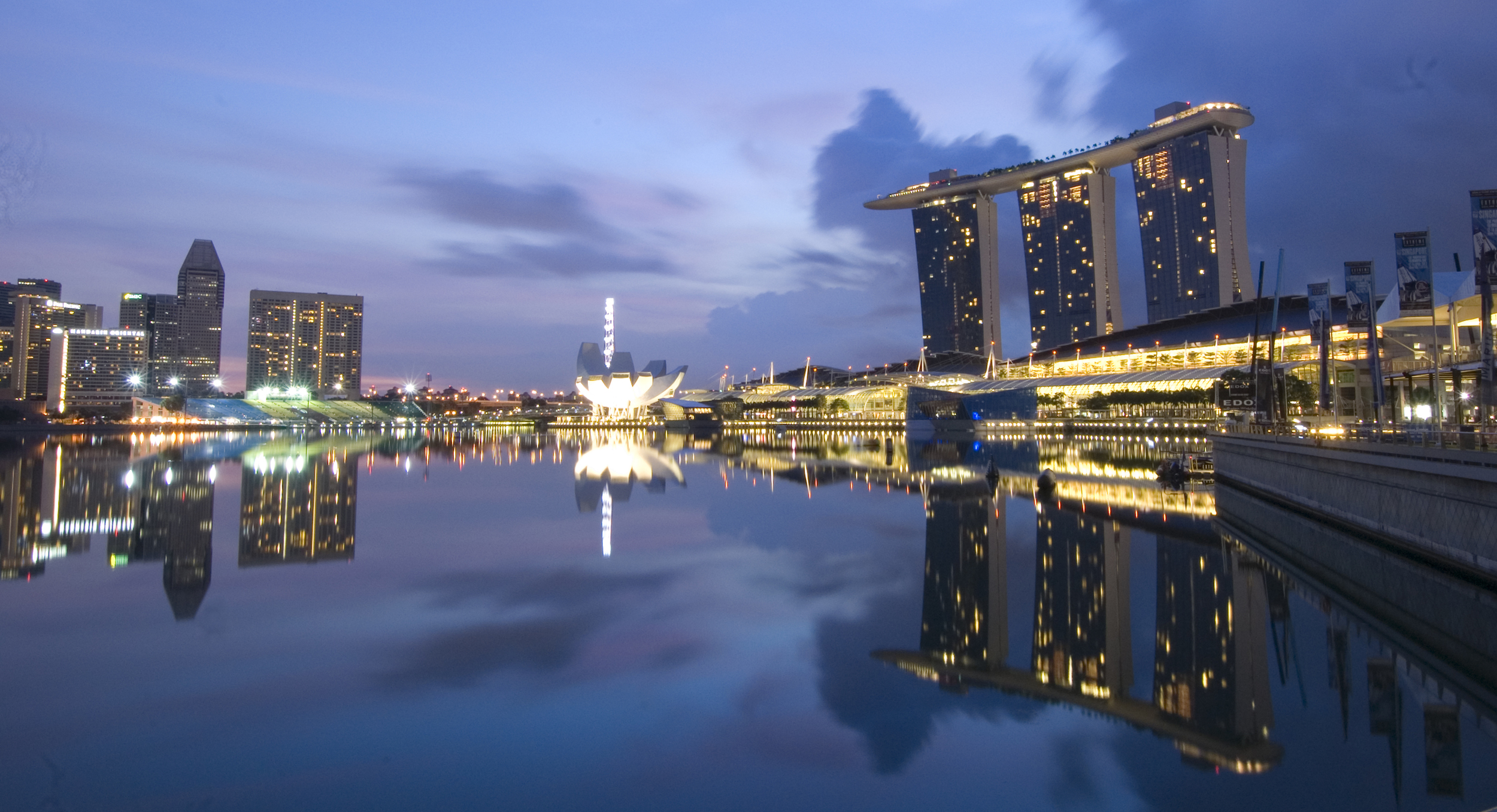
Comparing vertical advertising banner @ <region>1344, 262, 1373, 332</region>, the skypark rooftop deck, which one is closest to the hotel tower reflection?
vertical advertising banner @ <region>1344, 262, 1373, 332</region>

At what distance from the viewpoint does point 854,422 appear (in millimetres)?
96812

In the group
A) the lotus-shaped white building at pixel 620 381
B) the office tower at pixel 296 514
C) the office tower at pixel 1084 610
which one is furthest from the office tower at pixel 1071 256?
the office tower at pixel 1084 610

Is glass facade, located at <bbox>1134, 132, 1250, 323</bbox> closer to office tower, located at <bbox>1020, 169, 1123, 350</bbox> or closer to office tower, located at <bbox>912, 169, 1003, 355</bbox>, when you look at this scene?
office tower, located at <bbox>1020, 169, 1123, 350</bbox>

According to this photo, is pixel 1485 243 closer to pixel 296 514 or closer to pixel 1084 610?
pixel 1084 610

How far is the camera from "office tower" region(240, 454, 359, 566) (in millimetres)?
14500

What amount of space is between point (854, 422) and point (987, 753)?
9122 cm

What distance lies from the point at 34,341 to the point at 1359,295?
177m

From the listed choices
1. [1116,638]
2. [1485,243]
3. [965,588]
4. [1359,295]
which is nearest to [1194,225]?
[1359,295]

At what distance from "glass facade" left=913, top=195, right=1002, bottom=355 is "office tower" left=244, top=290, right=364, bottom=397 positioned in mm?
118055

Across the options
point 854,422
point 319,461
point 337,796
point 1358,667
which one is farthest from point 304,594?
point 854,422

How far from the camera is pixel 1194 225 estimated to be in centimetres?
10475

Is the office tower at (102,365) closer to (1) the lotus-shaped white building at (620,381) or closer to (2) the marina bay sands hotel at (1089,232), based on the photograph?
(1) the lotus-shaped white building at (620,381)

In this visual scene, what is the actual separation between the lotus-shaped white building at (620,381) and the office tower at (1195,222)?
6213cm

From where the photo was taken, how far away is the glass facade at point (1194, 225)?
102062 millimetres
